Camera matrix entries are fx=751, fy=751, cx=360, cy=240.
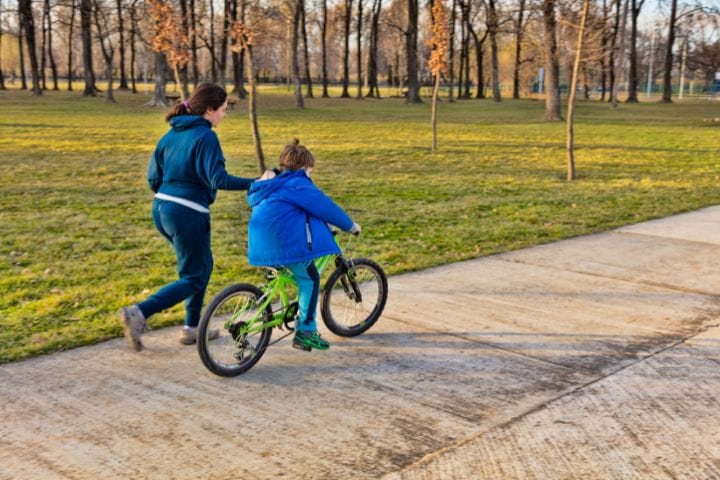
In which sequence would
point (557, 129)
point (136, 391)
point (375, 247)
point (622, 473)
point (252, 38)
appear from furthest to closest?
point (557, 129), point (252, 38), point (375, 247), point (136, 391), point (622, 473)

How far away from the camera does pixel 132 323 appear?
15.5 ft

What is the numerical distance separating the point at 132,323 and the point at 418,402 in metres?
1.87

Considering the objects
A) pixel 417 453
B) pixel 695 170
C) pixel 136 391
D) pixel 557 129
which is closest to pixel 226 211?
pixel 136 391

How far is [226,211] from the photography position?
36.4ft

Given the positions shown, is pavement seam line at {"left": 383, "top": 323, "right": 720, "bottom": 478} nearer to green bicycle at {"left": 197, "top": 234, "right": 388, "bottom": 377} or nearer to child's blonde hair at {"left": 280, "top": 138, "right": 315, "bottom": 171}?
green bicycle at {"left": 197, "top": 234, "right": 388, "bottom": 377}

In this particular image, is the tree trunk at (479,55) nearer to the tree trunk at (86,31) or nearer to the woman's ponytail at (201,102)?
the tree trunk at (86,31)

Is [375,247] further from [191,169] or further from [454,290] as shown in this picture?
[191,169]

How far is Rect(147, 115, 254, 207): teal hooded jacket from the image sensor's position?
455 centimetres

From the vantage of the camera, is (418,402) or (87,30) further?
(87,30)

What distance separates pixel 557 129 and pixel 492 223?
19.6 metres

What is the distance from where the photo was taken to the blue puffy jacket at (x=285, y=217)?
4566 millimetres

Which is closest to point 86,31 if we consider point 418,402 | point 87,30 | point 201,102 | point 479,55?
point 87,30

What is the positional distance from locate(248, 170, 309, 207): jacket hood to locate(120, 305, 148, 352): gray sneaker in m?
1.01

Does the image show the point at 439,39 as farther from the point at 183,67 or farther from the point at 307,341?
the point at 307,341
